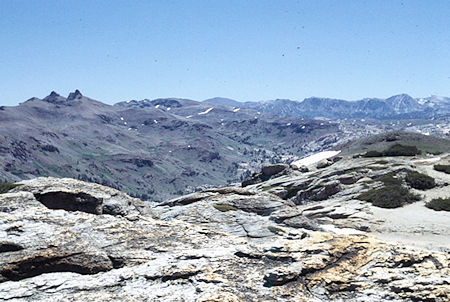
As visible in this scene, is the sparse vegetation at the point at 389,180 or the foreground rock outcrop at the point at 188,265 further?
the sparse vegetation at the point at 389,180

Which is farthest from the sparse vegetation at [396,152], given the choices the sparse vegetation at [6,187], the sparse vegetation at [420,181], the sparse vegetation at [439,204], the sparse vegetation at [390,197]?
the sparse vegetation at [6,187]

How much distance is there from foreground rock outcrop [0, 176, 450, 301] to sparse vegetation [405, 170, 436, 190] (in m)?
43.4

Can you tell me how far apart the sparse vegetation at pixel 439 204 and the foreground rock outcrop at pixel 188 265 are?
34.1 metres

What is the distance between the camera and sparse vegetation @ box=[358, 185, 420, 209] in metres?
45.2

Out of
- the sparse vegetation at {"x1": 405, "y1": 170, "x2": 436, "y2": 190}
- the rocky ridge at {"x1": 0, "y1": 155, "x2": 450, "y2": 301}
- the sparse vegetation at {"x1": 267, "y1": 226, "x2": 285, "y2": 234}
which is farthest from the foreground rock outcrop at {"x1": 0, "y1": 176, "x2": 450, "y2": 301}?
the sparse vegetation at {"x1": 405, "y1": 170, "x2": 436, "y2": 190}

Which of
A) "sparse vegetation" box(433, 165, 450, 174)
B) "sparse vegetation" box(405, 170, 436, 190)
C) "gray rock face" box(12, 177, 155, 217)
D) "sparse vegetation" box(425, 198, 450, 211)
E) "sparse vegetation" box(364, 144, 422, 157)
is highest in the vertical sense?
"sparse vegetation" box(364, 144, 422, 157)

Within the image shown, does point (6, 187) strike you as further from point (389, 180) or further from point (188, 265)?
point (389, 180)

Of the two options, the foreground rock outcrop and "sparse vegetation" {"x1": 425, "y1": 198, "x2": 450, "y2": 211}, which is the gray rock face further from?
"sparse vegetation" {"x1": 425, "y1": 198, "x2": 450, "y2": 211}

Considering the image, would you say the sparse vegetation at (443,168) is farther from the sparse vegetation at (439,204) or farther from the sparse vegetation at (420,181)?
the sparse vegetation at (439,204)

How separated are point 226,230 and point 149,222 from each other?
23.7 feet

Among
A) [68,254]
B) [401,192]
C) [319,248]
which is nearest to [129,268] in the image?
[68,254]

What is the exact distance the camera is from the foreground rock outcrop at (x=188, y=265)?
33.0 ft

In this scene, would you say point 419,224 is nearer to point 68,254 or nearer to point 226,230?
point 226,230

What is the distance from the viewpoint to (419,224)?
37.6m
